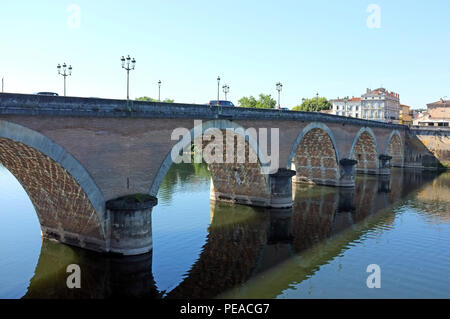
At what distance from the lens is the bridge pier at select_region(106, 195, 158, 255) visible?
61.3 ft

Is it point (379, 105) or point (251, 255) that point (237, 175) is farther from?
point (379, 105)

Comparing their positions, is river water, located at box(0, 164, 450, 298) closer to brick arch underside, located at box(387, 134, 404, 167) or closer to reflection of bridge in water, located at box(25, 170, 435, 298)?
reflection of bridge in water, located at box(25, 170, 435, 298)

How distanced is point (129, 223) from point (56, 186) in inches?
154

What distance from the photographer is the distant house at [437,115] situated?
85125 mm

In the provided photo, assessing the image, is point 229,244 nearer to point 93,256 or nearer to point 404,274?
point 93,256

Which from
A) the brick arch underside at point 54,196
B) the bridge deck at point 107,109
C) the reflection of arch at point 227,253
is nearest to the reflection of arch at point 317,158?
the bridge deck at point 107,109

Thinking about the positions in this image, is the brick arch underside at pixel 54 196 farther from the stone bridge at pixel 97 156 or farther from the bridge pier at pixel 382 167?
the bridge pier at pixel 382 167

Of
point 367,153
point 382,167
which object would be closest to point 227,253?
point 382,167

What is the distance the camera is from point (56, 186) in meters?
18.9

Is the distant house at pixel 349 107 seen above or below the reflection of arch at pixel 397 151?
above

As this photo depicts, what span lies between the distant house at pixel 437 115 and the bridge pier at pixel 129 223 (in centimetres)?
8019

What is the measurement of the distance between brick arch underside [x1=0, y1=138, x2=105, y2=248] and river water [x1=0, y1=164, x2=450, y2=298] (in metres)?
0.80

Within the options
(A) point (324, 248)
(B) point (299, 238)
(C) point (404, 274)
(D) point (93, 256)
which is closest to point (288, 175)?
(B) point (299, 238)
